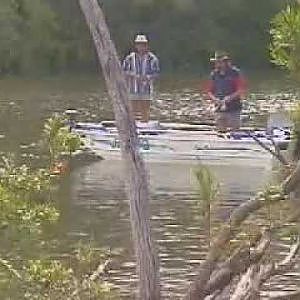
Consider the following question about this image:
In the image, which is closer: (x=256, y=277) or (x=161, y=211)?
(x=256, y=277)

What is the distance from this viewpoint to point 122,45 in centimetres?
3831

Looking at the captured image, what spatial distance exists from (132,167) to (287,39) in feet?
1.74

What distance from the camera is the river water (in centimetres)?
943

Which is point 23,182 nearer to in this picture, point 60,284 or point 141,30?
point 60,284

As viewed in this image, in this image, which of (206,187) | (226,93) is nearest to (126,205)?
(226,93)

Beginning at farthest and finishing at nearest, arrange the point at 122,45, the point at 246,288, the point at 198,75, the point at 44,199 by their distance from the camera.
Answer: the point at 122,45, the point at 198,75, the point at 44,199, the point at 246,288

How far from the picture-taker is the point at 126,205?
40.6 ft

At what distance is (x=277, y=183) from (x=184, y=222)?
Answer: 8.31m

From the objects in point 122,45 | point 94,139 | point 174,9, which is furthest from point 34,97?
point 174,9

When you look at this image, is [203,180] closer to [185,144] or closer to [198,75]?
[185,144]

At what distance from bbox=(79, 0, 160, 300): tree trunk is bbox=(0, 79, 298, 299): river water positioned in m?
2.66

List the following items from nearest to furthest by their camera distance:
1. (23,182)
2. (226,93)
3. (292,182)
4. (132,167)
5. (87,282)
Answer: (292,182) → (132,167) → (87,282) → (23,182) → (226,93)

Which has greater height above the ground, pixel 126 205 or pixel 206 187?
pixel 206 187

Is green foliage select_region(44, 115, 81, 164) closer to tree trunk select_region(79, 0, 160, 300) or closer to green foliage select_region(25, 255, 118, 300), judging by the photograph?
green foliage select_region(25, 255, 118, 300)
